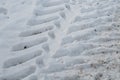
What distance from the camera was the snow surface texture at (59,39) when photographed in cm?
275

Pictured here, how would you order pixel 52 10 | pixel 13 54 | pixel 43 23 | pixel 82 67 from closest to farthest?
pixel 82 67, pixel 13 54, pixel 43 23, pixel 52 10

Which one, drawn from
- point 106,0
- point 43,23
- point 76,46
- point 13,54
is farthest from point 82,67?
point 106,0

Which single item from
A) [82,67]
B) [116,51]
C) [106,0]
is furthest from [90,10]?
[82,67]

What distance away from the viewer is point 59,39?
3262 mm

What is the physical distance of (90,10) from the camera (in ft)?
12.6

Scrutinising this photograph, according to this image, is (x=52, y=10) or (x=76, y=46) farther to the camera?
(x=52, y=10)

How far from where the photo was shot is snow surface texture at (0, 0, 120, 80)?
2748 millimetres

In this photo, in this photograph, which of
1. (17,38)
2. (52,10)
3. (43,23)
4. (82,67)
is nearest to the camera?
(82,67)

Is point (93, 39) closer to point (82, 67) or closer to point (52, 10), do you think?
point (82, 67)

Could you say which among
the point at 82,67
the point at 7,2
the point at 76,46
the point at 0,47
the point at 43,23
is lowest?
the point at 82,67

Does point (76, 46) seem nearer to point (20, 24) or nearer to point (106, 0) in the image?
point (20, 24)

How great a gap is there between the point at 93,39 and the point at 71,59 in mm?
476

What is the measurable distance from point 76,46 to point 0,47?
3.33ft

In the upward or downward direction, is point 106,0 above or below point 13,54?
above
